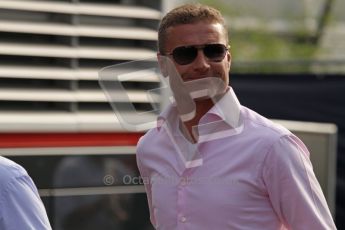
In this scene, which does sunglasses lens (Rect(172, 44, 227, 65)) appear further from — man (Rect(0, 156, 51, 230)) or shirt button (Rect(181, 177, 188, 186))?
man (Rect(0, 156, 51, 230))

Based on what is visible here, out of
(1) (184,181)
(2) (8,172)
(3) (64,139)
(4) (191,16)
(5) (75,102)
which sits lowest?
(3) (64,139)

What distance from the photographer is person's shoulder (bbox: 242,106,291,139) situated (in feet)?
9.29

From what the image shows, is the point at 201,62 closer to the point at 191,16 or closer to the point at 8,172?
the point at 191,16

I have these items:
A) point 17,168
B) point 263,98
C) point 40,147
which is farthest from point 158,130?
point 263,98

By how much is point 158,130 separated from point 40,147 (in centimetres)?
145

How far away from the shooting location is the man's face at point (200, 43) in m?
2.86

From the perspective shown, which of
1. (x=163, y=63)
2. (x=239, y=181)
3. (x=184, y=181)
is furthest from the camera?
(x=163, y=63)

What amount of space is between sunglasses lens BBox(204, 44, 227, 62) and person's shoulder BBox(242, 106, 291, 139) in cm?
19

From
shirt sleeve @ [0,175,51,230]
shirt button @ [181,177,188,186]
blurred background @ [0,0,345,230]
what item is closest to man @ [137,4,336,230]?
shirt button @ [181,177,188,186]

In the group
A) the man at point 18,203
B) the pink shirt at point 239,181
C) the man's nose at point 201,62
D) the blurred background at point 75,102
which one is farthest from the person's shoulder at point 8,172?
the blurred background at point 75,102

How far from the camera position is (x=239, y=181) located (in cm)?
282

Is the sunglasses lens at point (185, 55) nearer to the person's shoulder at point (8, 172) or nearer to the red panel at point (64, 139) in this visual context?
the person's shoulder at point (8, 172)

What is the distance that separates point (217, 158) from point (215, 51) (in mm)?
295

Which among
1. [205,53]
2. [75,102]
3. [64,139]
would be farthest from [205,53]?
[75,102]
